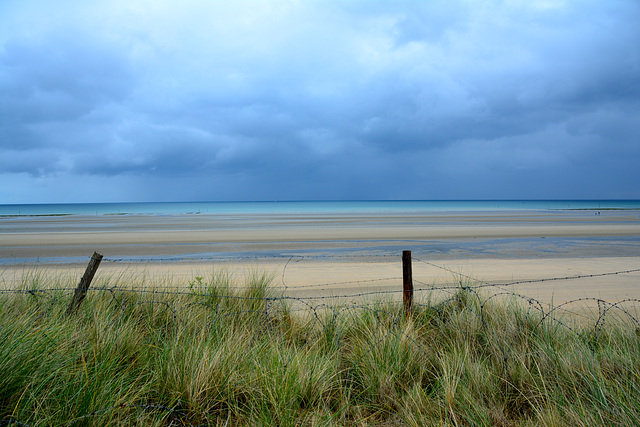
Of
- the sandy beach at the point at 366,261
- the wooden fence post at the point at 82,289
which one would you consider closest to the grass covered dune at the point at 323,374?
the wooden fence post at the point at 82,289

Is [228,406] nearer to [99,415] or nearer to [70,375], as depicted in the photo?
[99,415]

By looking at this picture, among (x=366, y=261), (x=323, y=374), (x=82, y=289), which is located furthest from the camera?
(x=366, y=261)

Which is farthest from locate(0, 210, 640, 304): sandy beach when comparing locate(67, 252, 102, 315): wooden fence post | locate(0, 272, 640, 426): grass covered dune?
locate(0, 272, 640, 426): grass covered dune

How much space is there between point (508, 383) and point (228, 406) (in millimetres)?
2648

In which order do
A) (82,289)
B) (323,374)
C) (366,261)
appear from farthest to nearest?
1. (366,261)
2. (82,289)
3. (323,374)

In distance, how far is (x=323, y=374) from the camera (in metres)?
4.12

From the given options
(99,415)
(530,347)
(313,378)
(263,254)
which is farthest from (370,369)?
(263,254)

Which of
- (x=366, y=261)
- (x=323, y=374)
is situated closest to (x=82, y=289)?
(x=323, y=374)

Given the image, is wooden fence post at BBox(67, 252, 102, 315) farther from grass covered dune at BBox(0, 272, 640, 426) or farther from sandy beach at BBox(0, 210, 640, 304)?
sandy beach at BBox(0, 210, 640, 304)

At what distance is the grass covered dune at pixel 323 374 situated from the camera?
3.33 meters

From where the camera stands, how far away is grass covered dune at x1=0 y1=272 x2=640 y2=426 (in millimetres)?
3334

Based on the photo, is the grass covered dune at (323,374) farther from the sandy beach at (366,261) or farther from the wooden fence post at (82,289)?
the sandy beach at (366,261)

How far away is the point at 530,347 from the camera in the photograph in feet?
16.0

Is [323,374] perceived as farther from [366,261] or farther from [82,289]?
[366,261]
